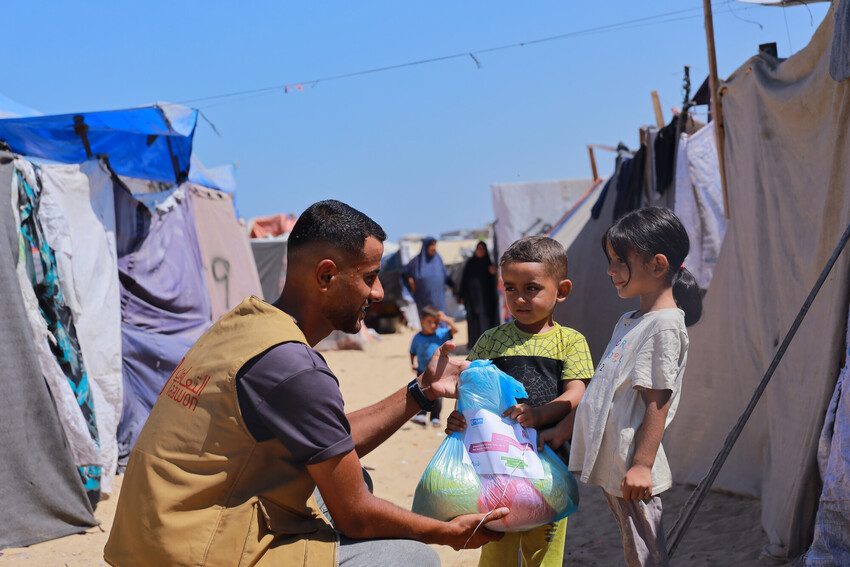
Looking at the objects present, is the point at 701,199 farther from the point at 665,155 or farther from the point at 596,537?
the point at 596,537

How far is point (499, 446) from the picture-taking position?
2816 mm

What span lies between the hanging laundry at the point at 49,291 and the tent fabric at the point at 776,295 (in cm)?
376

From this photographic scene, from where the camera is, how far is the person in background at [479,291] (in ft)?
43.5

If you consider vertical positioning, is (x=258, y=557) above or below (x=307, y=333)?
below

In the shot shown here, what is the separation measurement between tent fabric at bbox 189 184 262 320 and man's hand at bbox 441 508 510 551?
22.5 ft

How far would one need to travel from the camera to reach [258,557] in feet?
7.37

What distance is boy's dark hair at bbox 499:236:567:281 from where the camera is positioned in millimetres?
3191

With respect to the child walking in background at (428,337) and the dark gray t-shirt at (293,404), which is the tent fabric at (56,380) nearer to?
the child walking in background at (428,337)

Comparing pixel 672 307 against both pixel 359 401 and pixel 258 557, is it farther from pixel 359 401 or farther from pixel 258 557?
pixel 359 401

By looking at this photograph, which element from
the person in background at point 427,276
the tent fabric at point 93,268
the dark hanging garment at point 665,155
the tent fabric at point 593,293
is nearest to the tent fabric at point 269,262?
the person in background at point 427,276

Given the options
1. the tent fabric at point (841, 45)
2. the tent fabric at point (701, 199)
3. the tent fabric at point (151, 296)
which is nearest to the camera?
the tent fabric at point (841, 45)

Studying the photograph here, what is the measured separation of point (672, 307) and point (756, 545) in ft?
5.92

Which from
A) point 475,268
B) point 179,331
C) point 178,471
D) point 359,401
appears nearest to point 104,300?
point 179,331

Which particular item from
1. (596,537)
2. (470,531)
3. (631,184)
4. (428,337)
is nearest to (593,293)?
(631,184)
